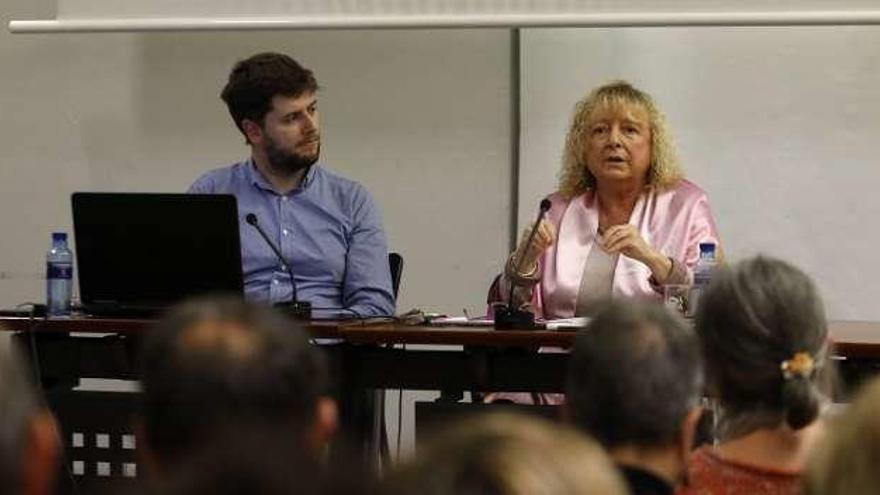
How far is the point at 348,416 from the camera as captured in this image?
381 cm

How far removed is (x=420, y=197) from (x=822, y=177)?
1338mm

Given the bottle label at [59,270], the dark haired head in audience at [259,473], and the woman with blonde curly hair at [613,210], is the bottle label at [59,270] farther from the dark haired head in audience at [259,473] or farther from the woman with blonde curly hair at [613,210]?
the dark haired head in audience at [259,473]

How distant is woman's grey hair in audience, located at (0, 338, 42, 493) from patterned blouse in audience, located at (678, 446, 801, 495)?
106 cm

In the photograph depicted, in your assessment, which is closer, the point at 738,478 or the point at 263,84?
the point at 738,478

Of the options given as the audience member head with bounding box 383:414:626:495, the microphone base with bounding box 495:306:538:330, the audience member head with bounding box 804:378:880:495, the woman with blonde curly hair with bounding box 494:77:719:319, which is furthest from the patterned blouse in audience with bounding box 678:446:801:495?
the woman with blonde curly hair with bounding box 494:77:719:319

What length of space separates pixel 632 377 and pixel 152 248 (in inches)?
86.3

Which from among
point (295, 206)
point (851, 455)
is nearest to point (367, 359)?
point (295, 206)

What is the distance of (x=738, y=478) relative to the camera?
199 centimetres

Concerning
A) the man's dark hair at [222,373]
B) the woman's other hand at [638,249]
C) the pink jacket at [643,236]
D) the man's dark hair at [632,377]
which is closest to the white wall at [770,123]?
the pink jacket at [643,236]

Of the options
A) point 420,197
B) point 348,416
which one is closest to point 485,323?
point 348,416

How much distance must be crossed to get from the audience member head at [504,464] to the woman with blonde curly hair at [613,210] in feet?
10.1

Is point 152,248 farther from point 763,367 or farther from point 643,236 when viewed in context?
point 763,367

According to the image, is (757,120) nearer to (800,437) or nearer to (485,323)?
(485,323)

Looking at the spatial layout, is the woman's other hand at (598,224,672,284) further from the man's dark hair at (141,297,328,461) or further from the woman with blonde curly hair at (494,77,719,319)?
the man's dark hair at (141,297,328,461)
